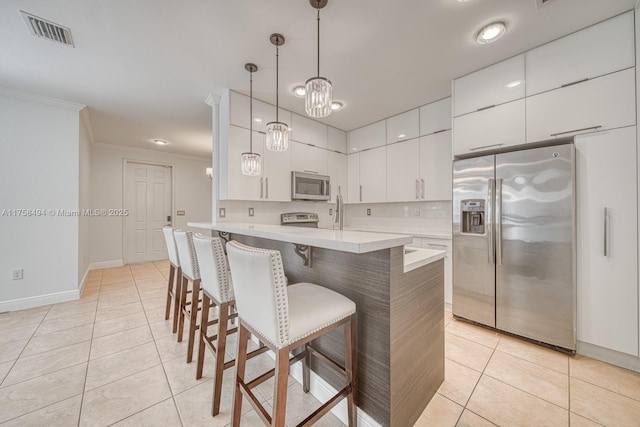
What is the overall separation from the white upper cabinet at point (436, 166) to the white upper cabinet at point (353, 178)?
1.05m

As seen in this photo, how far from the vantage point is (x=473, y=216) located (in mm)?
2408

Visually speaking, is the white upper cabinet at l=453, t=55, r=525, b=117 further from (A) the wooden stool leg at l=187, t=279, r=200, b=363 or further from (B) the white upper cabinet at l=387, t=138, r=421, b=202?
(A) the wooden stool leg at l=187, t=279, r=200, b=363

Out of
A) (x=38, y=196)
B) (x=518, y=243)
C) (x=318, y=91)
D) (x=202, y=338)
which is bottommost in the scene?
(x=202, y=338)

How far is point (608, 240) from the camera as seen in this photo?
1780 millimetres

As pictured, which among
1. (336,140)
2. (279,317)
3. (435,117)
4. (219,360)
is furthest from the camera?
Result: (336,140)

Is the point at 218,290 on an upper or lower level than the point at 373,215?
lower

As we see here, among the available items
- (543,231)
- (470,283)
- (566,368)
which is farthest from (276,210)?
(566,368)

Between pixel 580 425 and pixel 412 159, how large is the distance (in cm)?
274

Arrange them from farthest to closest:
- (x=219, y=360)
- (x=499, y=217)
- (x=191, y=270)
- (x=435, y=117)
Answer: (x=435, y=117) → (x=499, y=217) → (x=191, y=270) → (x=219, y=360)

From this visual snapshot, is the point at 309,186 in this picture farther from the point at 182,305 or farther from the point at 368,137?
the point at 182,305

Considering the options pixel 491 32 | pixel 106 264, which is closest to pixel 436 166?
pixel 491 32

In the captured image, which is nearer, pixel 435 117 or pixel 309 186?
pixel 435 117

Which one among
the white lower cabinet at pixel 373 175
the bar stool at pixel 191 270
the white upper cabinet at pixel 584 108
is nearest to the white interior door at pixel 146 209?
the bar stool at pixel 191 270

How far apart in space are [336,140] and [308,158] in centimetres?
73
